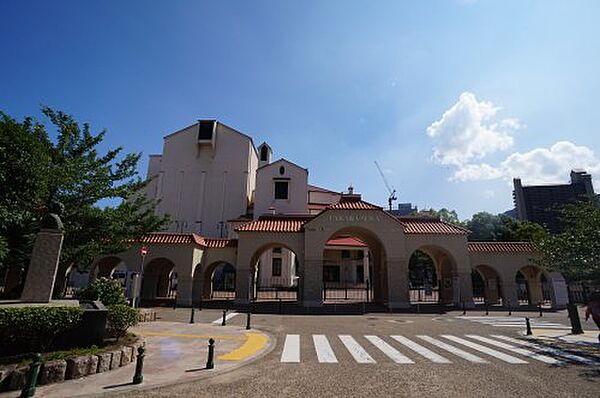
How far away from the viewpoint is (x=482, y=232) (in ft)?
183

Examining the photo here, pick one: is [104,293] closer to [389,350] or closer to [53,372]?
[53,372]

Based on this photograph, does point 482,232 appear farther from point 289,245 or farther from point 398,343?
point 398,343

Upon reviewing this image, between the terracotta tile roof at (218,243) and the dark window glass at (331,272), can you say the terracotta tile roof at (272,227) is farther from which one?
the dark window glass at (331,272)

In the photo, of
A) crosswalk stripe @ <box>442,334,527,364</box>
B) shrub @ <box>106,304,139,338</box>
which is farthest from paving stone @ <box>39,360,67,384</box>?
crosswalk stripe @ <box>442,334,527,364</box>

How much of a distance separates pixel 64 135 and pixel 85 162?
5.54ft

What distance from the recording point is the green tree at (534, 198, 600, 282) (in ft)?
43.2

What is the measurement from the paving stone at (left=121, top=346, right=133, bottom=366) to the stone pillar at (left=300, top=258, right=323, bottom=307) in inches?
650

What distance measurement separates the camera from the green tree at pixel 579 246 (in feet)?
43.2

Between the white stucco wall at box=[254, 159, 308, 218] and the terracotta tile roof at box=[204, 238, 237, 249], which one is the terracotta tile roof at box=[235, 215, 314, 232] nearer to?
the terracotta tile roof at box=[204, 238, 237, 249]

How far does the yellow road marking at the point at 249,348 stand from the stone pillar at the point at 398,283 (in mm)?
14197

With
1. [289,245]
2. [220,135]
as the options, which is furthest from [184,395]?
[220,135]

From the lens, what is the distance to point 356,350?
10102 millimetres

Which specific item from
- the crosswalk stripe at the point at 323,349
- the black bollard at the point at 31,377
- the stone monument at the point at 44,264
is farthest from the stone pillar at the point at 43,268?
the crosswalk stripe at the point at 323,349

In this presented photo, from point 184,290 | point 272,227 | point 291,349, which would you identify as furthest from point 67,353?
point 272,227
